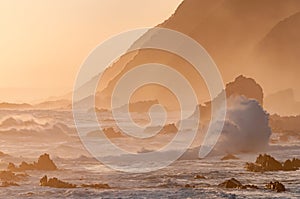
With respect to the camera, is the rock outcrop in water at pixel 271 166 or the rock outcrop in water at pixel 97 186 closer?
the rock outcrop in water at pixel 97 186

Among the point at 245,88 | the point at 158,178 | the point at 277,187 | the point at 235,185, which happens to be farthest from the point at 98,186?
the point at 245,88

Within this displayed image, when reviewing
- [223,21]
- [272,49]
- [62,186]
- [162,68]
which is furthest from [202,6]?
[62,186]

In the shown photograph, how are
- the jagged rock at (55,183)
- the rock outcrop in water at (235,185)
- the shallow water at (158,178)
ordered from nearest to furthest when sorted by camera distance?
1. the shallow water at (158,178)
2. the rock outcrop in water at (235,185)
3. the jagged rock at (55,183)

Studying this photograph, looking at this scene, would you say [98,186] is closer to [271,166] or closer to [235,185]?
[235,185]

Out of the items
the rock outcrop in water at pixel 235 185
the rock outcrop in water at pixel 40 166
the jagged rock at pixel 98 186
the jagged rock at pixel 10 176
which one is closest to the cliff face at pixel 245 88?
the rock outcrop in water at pixel 40 166

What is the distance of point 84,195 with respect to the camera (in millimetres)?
21719

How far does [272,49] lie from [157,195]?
486 feet

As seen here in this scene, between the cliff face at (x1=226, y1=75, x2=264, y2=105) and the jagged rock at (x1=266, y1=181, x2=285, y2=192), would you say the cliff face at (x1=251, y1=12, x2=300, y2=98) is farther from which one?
the jagged rock at (x1=266, y1=181, x2=285, y2=192)

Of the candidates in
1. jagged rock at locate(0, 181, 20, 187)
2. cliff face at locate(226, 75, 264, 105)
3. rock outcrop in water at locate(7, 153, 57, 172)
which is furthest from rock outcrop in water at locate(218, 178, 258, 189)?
cliff face at locate(226, 75, 264, 105)

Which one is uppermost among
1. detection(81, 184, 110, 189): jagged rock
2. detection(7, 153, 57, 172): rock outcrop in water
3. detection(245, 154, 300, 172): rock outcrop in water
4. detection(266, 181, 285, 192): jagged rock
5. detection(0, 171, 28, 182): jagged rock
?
detection(7, 153, 57, 172): rock outcrop in water

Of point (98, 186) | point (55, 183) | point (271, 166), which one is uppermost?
point (271, 166)

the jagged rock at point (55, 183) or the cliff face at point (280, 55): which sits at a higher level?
the cliff face at point (280, 55)

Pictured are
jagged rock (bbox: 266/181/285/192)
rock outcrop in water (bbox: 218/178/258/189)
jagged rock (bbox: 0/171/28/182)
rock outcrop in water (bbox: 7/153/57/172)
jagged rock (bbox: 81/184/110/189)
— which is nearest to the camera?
jagged rock (bbox: 266/181/285/192)

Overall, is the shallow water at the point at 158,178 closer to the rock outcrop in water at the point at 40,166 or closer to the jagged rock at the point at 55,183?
the jagged rock at the point at 55,183
